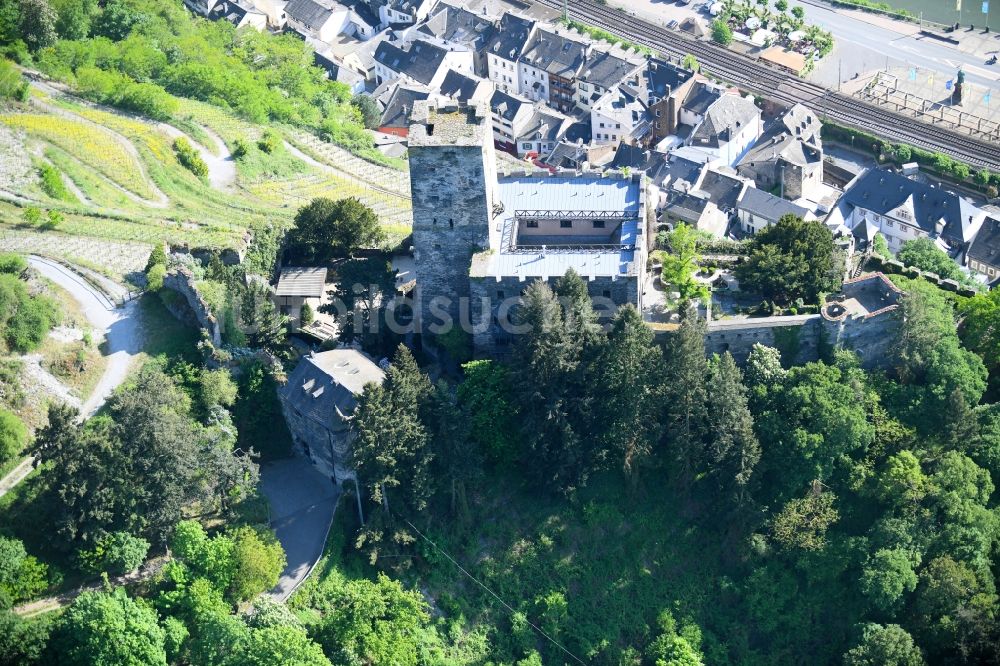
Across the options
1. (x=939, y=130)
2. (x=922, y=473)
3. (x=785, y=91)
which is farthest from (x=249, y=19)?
(x=922, y=473)

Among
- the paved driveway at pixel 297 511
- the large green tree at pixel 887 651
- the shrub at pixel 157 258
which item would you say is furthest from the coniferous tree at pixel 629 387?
the shrub at pixel 157 258

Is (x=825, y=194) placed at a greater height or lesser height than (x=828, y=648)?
greater

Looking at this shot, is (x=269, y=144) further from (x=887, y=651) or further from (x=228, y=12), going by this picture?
(x=887, y=651)

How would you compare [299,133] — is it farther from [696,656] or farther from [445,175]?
[696,656]

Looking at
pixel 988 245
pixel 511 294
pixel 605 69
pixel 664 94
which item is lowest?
pixel 988 245

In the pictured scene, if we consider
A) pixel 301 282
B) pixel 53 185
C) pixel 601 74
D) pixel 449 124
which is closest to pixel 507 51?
pixel 601 74
